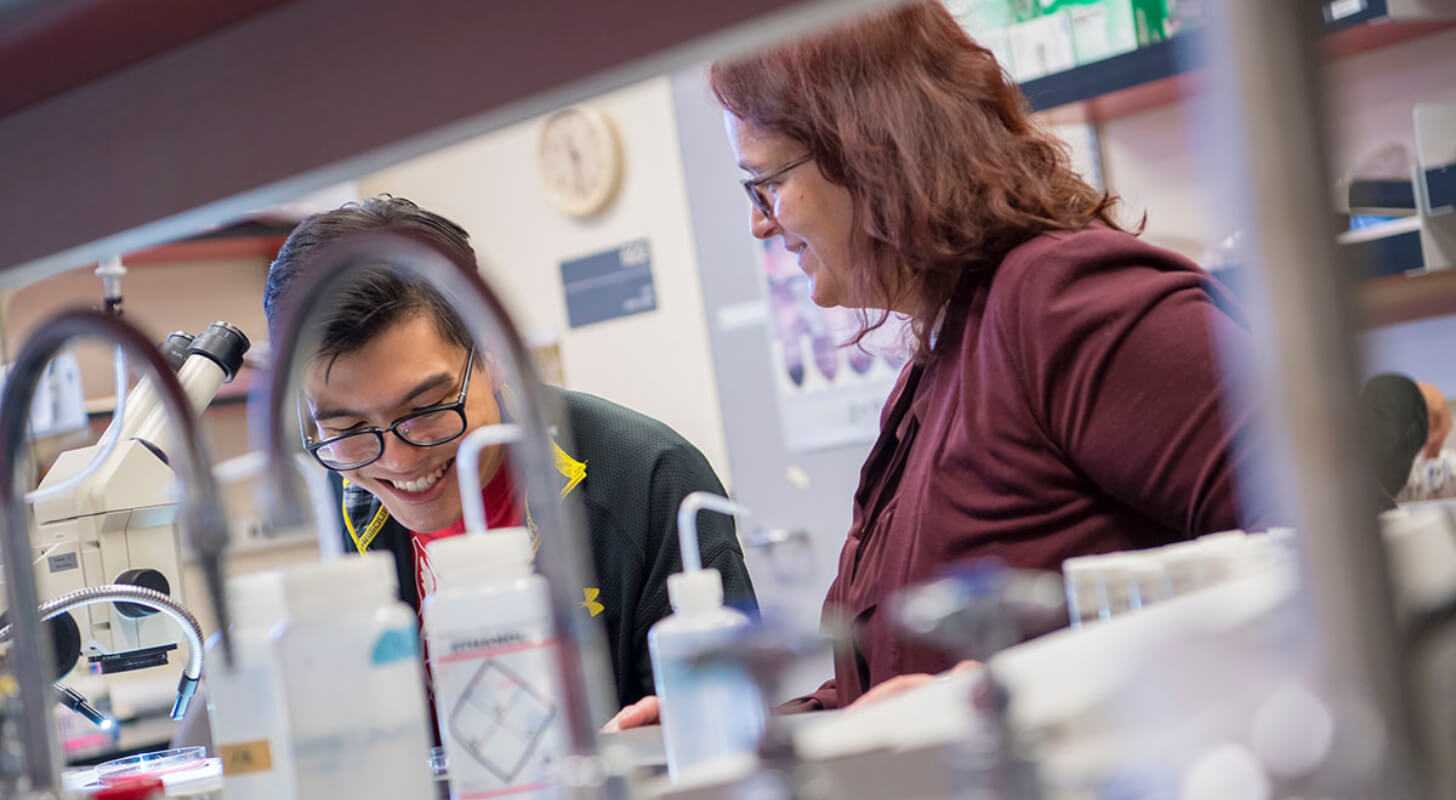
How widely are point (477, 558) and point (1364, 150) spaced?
158 cm

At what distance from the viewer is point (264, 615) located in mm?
825

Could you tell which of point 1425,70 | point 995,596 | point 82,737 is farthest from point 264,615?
point 1425,70

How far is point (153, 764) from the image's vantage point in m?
1.39

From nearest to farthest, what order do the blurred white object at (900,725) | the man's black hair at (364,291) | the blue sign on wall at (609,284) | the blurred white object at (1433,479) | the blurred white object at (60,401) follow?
Result: the blurred white object at (900,725) → the man's black hair at (364,291) → the blurred white object at (1433,479) → the blurred white object at (60,401) → the blue sign on wall at (609,284)

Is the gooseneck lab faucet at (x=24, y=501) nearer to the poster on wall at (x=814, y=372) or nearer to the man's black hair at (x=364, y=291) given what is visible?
the man's black hair at (x=364, y=291)

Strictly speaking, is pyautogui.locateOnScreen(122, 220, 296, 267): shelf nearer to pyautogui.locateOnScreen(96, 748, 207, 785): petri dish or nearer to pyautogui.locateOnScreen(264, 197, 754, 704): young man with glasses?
pyautogui.locateOnScreen(264, 197, 754, 704): young man with glasses

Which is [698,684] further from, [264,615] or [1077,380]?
[1077,380]

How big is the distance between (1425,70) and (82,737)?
296cm

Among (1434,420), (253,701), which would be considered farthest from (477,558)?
(1434,420)

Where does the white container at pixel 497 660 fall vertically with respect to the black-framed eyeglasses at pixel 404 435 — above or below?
below

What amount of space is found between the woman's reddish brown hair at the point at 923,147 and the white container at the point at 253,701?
0.82m

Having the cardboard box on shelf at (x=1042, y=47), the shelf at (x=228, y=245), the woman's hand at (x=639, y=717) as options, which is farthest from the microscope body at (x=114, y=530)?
the shelf at (x=228, y=245)

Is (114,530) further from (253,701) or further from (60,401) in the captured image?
(60,401)

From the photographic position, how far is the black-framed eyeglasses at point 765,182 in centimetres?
158
